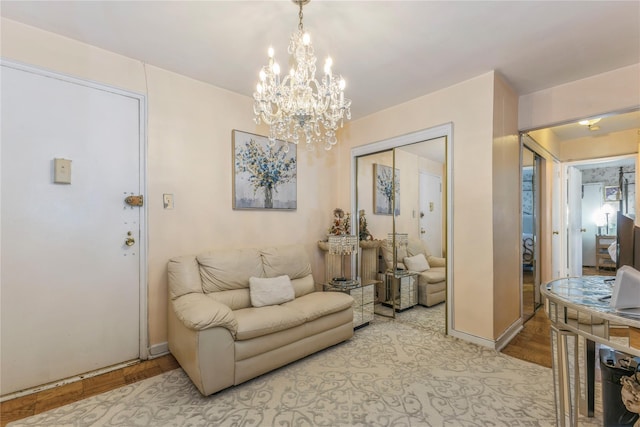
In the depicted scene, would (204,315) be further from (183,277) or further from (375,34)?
(375,34)

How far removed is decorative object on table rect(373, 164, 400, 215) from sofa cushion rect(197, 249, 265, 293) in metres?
1.78

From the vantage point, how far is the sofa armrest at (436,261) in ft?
10.2

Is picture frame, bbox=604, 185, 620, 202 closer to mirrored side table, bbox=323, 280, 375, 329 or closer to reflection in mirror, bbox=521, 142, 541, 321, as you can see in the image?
reflection in mirror, bbox=521, 142, 541, 321

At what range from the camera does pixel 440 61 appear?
251cm

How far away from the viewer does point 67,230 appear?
218cm

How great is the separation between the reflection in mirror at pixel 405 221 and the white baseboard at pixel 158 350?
8.08 feet

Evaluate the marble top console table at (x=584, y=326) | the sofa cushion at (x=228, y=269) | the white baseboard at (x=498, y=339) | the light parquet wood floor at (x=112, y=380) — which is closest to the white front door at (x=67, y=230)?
the light parquet wood floor at (x=112, y=380)

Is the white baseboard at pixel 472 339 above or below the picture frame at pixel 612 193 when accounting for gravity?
below

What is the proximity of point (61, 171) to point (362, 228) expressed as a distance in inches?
125

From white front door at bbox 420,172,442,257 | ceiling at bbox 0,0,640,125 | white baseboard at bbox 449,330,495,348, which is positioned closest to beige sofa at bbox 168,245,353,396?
white baseboard at bbox 449,330,495,348

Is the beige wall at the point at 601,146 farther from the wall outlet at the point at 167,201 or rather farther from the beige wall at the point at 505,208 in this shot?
the wall outlet at the point at 167,201

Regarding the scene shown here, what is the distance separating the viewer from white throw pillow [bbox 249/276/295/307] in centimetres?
265

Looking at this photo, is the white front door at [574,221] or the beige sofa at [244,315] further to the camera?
the white front door at [574,221]

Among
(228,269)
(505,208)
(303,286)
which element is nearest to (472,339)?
(505,208)
